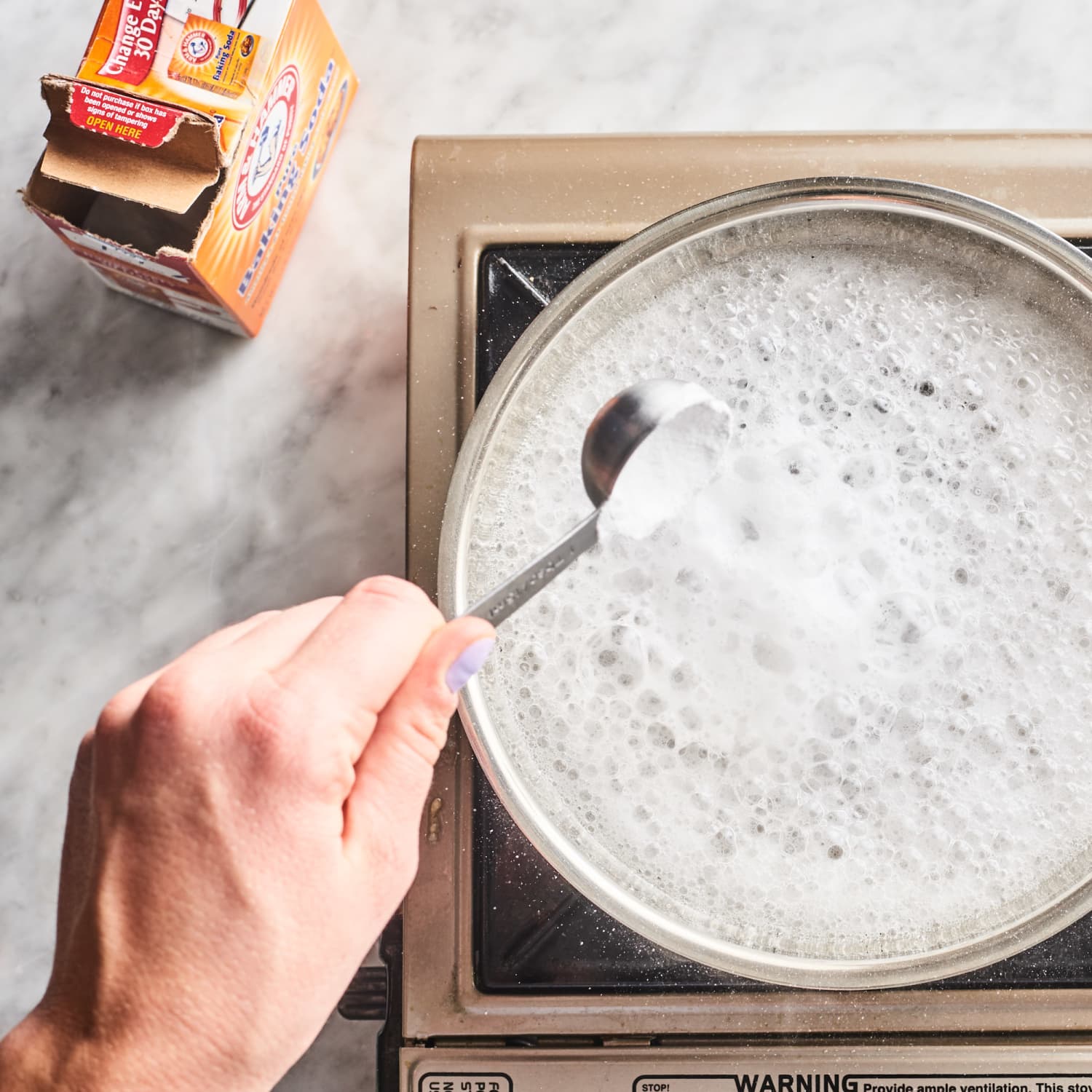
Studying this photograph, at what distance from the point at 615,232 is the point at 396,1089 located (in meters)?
0.59

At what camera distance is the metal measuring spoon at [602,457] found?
53 cm

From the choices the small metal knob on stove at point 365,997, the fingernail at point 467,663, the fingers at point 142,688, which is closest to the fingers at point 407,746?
the fingernail at point 467,663

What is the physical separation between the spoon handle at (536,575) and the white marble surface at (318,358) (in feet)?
1.02

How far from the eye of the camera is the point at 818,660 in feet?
2.03

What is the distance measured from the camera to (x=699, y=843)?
2.01 ft

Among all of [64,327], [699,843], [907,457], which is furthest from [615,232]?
[64,327]

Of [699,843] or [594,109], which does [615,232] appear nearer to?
[594,109]

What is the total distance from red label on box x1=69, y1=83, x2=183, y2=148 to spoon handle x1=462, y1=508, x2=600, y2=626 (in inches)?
15.1

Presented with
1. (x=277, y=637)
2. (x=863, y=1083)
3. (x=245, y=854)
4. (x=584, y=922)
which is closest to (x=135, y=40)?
(x=277, y=637)

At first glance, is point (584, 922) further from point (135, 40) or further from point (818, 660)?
point (135, 40)

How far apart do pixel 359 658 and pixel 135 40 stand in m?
0.49

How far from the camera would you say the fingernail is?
0.49 metres

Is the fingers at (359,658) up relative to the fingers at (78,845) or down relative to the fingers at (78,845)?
up

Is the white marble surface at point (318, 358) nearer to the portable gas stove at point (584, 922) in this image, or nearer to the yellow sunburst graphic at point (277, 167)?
the yellow sunburst graphic at point (277, 167)
